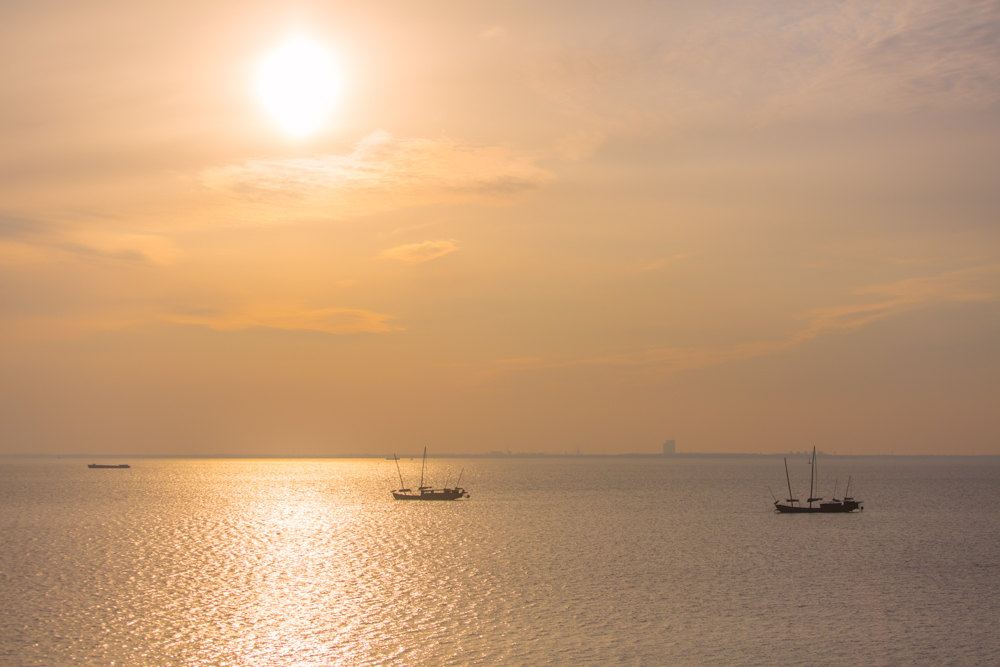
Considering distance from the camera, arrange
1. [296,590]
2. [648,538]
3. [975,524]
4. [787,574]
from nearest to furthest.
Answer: [296,590]
[787,574]
[648,538]
[975,524]

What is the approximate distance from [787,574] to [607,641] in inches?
1258

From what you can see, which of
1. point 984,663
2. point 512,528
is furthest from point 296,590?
point 512,528

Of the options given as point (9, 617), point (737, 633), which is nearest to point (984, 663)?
point (737, 633)

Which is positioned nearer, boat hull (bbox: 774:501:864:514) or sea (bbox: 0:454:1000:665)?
sea (bbox: 0:454:1000:665)

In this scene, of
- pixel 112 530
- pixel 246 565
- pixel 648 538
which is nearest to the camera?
pixel 246 565

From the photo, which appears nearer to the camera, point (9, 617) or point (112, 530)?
point (9, 617)

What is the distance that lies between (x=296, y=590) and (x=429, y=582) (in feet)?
33.8

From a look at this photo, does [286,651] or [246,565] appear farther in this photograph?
[246,565]

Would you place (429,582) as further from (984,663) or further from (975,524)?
(975,524)

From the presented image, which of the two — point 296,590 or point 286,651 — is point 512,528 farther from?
point 286,651

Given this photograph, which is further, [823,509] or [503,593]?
[823,509]

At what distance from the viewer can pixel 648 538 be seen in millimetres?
110688

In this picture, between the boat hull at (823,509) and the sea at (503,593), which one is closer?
the sea at (503,593)

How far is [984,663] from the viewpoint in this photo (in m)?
48.4
